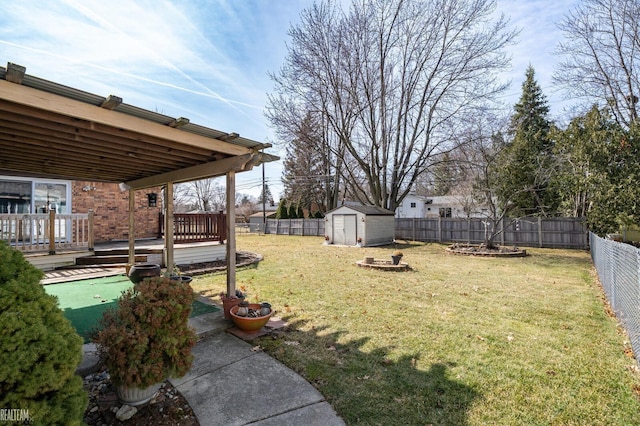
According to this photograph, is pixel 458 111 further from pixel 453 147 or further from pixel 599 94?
pixel 599 94

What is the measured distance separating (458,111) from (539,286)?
43.8 ft

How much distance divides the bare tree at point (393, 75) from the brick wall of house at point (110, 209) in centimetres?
933

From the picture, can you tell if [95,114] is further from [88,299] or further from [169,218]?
[88,299]

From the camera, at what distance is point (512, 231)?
15266mm

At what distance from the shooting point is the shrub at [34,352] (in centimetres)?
153

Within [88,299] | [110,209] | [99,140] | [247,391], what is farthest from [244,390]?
[110,209]

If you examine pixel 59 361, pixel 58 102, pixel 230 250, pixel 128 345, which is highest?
pixel 58 102

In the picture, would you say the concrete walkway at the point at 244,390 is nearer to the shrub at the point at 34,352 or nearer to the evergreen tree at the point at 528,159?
the shrub at the point at 34,352

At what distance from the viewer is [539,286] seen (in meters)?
6.82

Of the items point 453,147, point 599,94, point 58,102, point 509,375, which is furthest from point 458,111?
point 58,102

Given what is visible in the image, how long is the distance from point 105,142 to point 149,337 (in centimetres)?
298

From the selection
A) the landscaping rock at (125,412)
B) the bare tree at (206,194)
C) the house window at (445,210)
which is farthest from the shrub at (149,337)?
the bare tree at (206,194)

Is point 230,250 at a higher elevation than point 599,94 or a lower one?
lower

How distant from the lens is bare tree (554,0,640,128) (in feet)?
42.4
